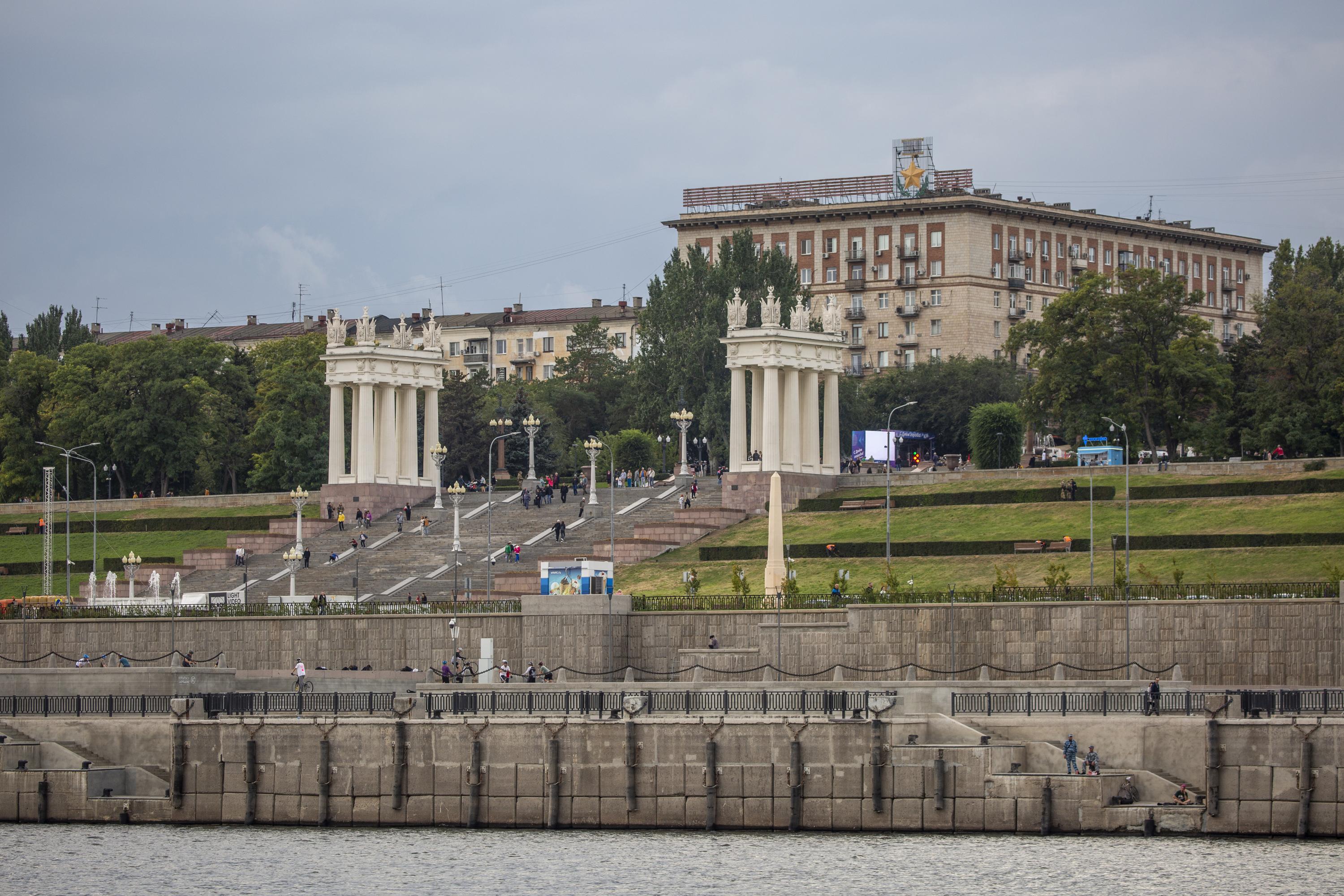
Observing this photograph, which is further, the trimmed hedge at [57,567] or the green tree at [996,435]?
the green tree at [996,435]

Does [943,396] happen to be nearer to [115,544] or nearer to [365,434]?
[365,434]

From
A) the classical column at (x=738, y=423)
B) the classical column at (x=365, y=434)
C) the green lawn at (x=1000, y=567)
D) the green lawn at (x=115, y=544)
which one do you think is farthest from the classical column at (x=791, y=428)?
the green lawn at (x=115, y=544)

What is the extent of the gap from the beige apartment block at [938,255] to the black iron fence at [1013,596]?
276 ft

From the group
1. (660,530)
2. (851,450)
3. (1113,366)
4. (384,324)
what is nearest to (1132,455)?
(1113,366)

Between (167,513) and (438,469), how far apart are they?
48.0ft

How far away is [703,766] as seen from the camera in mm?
51094

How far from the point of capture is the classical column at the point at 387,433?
111 metres

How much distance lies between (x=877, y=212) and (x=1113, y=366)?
4961 cm

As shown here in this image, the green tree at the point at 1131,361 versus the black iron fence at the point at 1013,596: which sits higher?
the green tree at the point at 1131,361

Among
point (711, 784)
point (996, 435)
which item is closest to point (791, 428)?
point (996, 435)

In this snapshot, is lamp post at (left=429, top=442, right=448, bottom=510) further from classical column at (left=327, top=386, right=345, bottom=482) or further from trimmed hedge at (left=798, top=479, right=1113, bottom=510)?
trimmed hedge at (left=798, top=479, right=1113, bottom=510)

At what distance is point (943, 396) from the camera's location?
137 meters

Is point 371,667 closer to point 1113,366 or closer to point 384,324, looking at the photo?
point 1113,366

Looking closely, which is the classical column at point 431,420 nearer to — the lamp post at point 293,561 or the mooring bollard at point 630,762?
the lamp post at point 293,561
